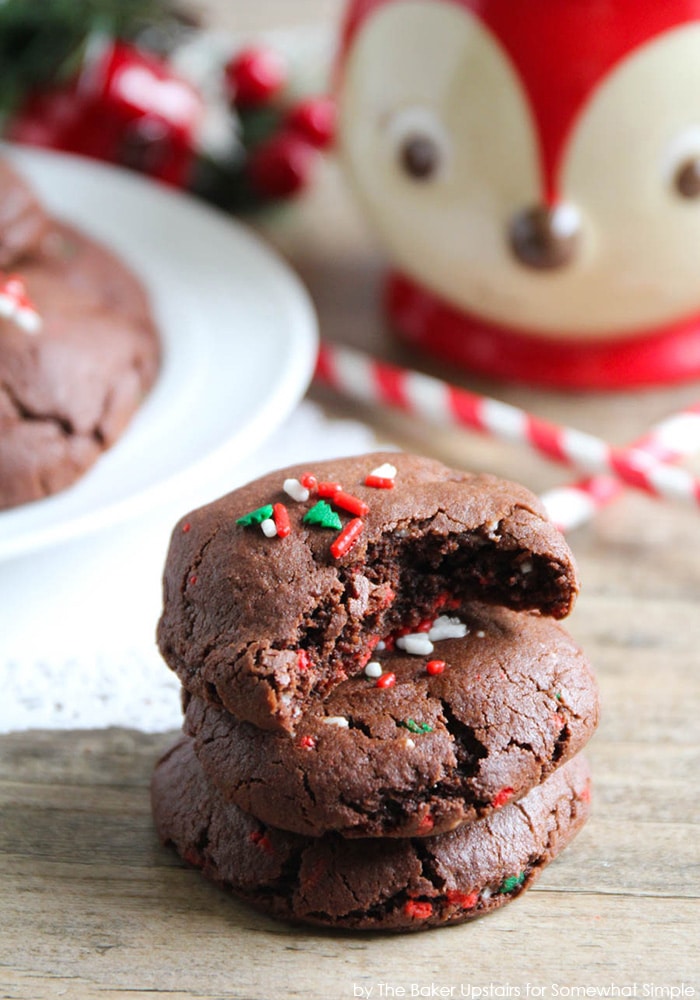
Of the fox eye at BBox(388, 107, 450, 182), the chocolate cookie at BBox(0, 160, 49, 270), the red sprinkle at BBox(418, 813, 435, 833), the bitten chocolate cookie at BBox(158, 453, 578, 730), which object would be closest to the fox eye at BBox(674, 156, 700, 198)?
the fox eye at BBox(388, 107, 450, 182)

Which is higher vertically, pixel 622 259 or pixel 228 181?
pixel 622 259

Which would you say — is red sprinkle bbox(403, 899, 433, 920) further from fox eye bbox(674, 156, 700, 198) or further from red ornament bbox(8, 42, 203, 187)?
red ornament bbox(8, 42, 203, 187)

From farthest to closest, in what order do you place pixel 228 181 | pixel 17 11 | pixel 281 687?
pixel 228 181
pixel 17 11
pixel 281 687

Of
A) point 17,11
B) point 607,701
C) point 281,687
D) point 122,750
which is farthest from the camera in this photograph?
point 17,11

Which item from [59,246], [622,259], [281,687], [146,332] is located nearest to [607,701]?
[281,687]

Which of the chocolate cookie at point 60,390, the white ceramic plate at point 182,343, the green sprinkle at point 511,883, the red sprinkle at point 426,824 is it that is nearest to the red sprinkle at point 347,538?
the red sprinkle at point 426,824

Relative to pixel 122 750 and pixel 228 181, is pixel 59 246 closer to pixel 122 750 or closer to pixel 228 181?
pixel 228 181

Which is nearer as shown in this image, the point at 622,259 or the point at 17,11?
the point at 622,259

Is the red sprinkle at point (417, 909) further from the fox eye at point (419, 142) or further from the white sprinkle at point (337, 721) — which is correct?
the fox eye at point (419, 142)
